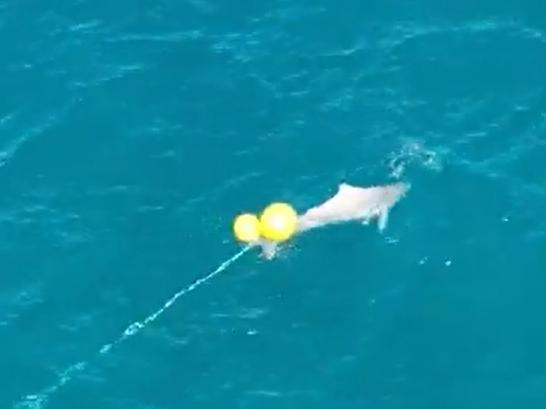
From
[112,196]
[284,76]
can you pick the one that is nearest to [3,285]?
[112,196]

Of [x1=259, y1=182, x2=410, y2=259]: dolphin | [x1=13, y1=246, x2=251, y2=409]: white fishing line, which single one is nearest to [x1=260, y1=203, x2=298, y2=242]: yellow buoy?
[x1=259, y1=182, x2=410, y2=259]: dolphin

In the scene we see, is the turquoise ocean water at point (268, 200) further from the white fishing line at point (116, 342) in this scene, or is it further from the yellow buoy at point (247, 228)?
the yellow buoy at point (247, 228)

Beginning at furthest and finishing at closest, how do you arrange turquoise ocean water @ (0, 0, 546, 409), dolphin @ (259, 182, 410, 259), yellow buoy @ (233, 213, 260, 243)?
dolphin @ (259, 182, 410, 259)
yellow buoy @ (233, 213, 260, 243)
turquoise ocean water @ (0, 0, 546, 409)

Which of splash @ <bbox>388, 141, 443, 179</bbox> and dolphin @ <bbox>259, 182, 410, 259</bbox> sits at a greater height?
splash @ <bbox>388, 141, 443, 179</bbox>

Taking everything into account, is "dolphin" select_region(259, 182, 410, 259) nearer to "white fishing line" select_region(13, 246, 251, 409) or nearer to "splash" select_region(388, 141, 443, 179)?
"splash" select_region(388, 141, 443, 179)

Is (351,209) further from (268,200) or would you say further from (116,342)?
(116,342)

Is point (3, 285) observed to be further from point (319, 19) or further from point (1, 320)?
point (319, 19)

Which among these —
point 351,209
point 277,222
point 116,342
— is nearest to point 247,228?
point 277,222

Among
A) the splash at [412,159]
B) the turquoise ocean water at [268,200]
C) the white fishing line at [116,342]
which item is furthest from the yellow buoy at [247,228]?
the splash at [412,159]
